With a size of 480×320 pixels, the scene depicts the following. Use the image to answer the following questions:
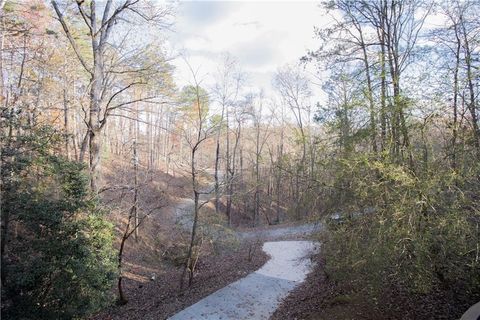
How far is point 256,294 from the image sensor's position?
9820mm

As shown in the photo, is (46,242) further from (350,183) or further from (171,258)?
(171,258)

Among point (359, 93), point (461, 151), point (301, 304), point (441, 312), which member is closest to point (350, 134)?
point (359, 93)

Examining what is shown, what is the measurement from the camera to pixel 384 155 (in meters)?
5.23

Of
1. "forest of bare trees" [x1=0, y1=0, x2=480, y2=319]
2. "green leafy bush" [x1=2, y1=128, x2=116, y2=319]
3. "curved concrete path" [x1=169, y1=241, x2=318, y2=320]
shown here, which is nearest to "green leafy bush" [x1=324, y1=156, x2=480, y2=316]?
"forest of bare trees" [x1=0, y1=0, x2=480, y2=319]

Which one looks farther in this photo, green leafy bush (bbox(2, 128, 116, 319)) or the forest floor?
the forest floor

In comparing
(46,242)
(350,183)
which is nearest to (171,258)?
(46,242)

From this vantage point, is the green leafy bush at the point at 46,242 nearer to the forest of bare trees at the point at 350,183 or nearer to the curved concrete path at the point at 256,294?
the forest of bare trees at the point at 350,183

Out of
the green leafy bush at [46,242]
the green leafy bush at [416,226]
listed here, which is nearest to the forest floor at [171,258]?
the green leafy bush at [46,242]

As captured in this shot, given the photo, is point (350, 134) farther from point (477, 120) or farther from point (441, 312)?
point (441, 312)

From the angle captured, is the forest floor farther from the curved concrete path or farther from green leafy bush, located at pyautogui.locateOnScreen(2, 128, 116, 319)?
green leafy bush, located at pyautogui.locateOnScreen(2, 128, 116, 319)

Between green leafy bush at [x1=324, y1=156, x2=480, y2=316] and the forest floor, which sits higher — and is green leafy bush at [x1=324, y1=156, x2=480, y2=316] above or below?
above

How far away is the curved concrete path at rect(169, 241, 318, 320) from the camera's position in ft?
27.7

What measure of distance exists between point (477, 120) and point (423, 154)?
1555mm

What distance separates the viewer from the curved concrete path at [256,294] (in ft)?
27.7
